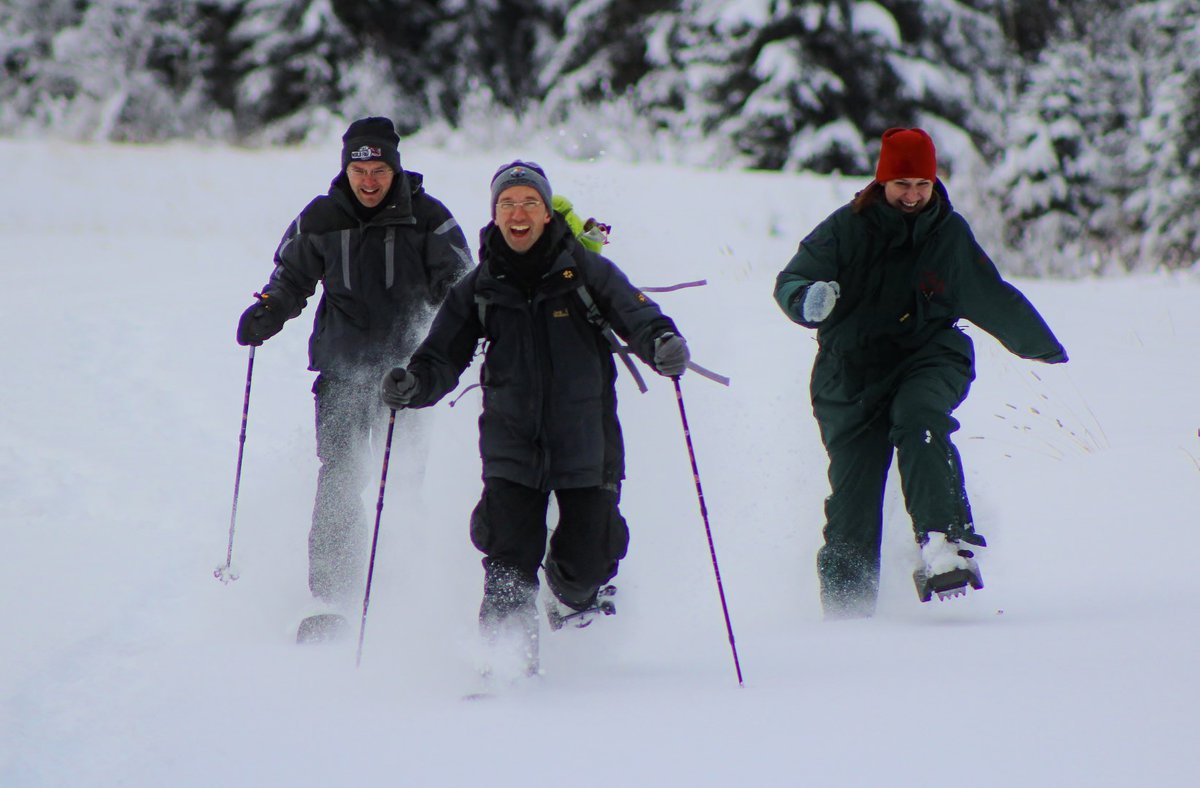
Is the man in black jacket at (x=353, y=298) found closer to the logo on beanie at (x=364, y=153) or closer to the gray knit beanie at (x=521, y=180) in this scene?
the logo on beanie at (x=364, y=153)

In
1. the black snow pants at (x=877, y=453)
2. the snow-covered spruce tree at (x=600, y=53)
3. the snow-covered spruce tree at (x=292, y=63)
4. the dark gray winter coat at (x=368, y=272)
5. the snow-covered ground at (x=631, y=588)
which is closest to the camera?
the snow-covered ground at (x=631, y=588)

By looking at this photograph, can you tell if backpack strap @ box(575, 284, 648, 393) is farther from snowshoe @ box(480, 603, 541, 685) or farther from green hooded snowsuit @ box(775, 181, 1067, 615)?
snowshoe @ box(480, 603, 541, 685)

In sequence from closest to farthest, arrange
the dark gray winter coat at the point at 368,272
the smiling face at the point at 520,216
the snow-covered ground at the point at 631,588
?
the snow-covered ground at the point at 631,588 → the smiling face at the point at 520,216 → the dark gray winter coat at the point at 368,272

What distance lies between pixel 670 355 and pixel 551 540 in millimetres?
875

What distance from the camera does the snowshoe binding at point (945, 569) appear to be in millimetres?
3992

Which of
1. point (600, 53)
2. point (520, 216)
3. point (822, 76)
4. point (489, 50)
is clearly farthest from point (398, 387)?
point (489, 50)

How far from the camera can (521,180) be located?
155 inches

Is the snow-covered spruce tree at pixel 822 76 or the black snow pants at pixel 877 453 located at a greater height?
the snow-covered spruce tree at pixel 822 76

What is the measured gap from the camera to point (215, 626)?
475 centimetres

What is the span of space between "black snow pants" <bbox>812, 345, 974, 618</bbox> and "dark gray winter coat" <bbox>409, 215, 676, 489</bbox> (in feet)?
3.21

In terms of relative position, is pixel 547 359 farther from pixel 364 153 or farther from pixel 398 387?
pixel 364 153

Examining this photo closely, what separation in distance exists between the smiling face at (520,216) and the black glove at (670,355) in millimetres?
567

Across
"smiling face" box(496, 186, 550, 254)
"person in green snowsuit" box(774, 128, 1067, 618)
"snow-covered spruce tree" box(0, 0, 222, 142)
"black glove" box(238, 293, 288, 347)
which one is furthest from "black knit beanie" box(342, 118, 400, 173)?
"snow-covered spruce tree" box(0, 0, 222, 142)

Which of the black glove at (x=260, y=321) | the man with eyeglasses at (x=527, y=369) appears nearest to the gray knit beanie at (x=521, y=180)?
the man with eyeglasses at (x=527, y=369)
